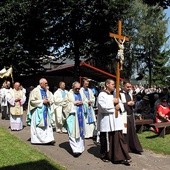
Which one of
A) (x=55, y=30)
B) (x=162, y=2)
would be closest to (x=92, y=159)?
(x=162, y=2)

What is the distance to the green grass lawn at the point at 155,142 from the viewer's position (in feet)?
36.9

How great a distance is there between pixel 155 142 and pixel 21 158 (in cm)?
445

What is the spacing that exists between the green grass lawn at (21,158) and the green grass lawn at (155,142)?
3.23m

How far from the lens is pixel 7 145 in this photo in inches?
437

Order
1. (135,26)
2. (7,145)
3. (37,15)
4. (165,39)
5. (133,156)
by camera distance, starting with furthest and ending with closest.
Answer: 1. (165,39)
2. (135,26)
3. (37,15)
4. (7,145)
5. (133,156)

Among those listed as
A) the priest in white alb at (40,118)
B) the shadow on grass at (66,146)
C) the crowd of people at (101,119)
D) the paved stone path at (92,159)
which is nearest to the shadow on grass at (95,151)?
the paved stone path at (92,159)

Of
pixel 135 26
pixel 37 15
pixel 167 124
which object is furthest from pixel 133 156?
pixel 135 26

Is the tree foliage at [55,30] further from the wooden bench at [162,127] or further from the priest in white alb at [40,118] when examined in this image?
the priest in white alb at [40,118]

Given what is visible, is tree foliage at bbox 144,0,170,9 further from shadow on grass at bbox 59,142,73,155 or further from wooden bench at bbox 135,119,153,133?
shadow on grass at bbox 59,142,73,155

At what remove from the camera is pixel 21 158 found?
9.45 m

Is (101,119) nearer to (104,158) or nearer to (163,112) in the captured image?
(104,158)

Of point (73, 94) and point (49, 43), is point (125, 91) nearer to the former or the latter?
point (73, 94)

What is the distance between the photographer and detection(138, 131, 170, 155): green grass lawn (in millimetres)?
11242

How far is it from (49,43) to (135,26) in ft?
70.7
